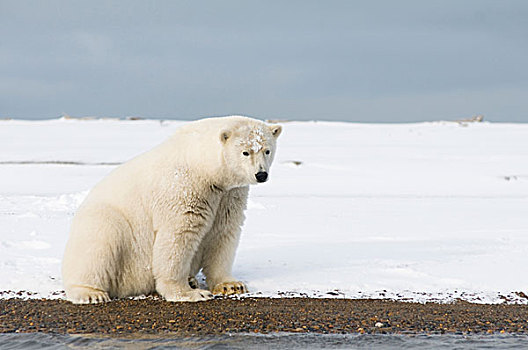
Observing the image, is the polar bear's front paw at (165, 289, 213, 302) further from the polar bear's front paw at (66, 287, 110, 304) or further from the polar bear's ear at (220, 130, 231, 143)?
the polar bear's ear at (220, 130, 231, 143)

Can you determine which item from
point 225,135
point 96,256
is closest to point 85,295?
point 96,256

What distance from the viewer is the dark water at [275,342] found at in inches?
199

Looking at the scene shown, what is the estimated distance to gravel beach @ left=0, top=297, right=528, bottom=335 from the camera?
5535 millimetres

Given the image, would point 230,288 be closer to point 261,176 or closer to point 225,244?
point 225,244

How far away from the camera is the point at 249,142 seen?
6164 mm

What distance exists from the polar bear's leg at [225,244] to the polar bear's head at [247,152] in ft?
1.97

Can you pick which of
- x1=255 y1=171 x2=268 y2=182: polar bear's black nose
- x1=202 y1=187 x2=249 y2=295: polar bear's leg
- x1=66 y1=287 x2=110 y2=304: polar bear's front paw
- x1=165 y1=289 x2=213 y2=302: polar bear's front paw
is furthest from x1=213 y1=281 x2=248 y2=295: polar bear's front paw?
x1=255 y1=171 x2=268 y2=182: polar bear's black nose

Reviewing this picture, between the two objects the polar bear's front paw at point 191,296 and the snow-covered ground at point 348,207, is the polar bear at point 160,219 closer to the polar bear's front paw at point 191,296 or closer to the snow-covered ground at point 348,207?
the polar bear's front paw at point 191,296

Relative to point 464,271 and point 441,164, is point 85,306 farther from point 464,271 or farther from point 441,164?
point 441,164

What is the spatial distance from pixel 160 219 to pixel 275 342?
1978mm

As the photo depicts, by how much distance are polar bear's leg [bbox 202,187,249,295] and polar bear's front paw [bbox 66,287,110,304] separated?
1.10 m

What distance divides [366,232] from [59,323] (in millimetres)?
6132

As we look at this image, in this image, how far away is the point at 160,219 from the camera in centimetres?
658

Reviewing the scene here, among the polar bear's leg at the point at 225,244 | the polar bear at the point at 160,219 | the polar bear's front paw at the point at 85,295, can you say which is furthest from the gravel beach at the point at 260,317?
the polar bear's leg at the point at 225,244
